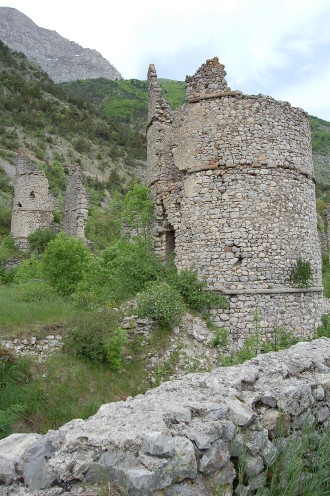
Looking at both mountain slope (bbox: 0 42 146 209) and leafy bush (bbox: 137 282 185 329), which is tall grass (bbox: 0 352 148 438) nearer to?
leafy bush (bbox: 137 282 185 329)

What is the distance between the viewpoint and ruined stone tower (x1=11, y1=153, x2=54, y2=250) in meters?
24.2

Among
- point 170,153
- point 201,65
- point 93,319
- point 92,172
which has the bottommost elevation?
point 93,319

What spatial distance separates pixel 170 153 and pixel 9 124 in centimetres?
3766

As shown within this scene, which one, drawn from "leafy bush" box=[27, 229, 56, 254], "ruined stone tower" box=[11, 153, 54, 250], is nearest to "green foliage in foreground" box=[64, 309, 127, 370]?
"leafy bush" box=[27, 229, 56, 254]

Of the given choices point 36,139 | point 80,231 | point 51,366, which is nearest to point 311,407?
point 51,366

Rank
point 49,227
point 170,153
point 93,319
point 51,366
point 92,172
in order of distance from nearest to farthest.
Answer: point 51,366 < point 93,319 < point 170,153 < point 49,227 < point 92,172

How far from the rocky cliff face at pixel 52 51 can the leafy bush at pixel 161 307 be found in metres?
125

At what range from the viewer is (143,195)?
12.3 metres

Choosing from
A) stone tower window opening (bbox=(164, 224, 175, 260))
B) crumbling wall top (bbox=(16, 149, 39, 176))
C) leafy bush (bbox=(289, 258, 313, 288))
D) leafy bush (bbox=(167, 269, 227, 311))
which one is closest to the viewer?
leafy bush (bbox=(167, 269, 227, 311))

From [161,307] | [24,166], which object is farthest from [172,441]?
[24,166]

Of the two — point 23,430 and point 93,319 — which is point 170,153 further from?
point 23,430

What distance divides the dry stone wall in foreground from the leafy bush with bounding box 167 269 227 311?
5272mm

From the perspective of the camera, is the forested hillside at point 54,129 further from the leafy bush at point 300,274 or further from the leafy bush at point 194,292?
the leafy bush at point 300,274

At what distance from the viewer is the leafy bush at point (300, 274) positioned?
1053 cm
